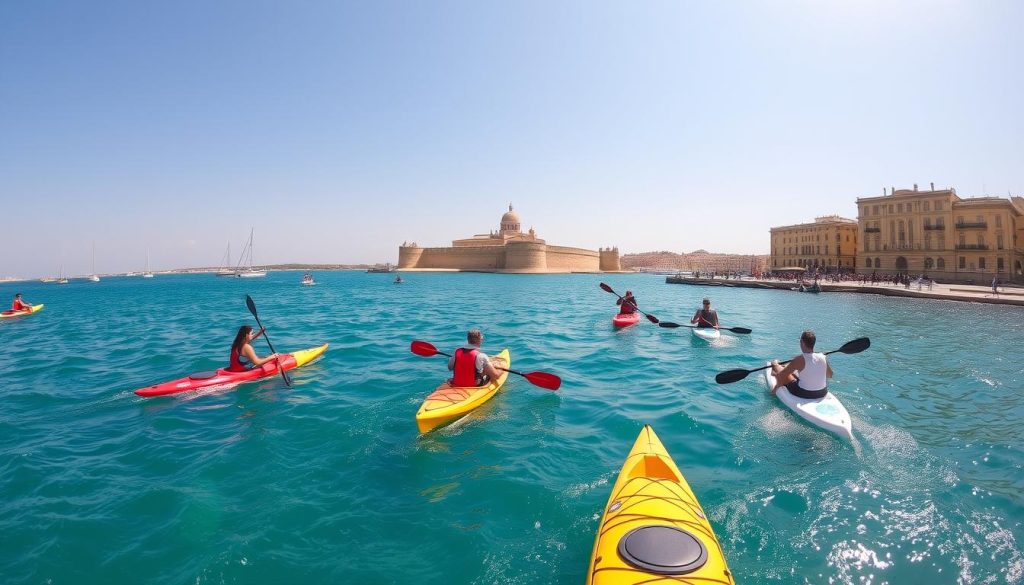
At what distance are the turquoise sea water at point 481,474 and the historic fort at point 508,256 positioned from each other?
217ft

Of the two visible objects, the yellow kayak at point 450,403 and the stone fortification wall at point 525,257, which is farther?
the stone fortification wall at point 525,257

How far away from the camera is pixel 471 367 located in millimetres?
6352

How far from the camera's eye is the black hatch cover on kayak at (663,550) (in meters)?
2.43

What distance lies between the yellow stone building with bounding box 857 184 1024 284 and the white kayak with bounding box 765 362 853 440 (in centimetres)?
4489

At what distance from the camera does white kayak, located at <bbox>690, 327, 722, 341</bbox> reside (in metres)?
11.7

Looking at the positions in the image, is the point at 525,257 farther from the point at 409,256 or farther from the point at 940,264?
the point at 940,264

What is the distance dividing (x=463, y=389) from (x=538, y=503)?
7.86 feet

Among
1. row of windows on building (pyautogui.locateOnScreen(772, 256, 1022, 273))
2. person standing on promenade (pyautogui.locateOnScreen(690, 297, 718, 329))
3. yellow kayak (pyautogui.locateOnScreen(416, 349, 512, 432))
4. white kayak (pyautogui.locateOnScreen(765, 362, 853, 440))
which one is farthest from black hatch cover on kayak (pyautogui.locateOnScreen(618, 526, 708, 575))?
row of windows on building (pyautogui.locateOnScreen(772, 256, 1022, 273))

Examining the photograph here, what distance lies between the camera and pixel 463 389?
621cm

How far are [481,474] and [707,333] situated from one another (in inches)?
359

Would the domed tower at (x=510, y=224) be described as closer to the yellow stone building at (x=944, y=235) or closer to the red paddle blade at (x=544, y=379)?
the yellow stone building at (x=944, y=235)

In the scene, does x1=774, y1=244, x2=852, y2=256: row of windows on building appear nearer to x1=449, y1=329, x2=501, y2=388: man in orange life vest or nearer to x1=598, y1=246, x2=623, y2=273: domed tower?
x1=598, y1=246, x2=623, y2=273: domed tower

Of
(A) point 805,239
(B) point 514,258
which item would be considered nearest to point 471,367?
(A) point 805,239

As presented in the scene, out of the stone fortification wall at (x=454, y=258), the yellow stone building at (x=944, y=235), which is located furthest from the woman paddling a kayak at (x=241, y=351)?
the stone fortification wall at (x=454, y=258)
